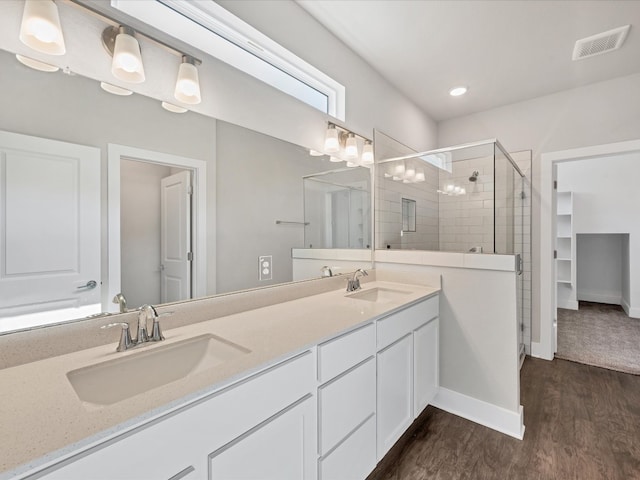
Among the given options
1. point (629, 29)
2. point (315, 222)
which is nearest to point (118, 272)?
point (315, 222)

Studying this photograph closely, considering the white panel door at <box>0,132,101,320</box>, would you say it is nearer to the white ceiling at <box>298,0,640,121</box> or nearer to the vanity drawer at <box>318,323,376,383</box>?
the vanity drawer at <box>318,323,376,383</box>

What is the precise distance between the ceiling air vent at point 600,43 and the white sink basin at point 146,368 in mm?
3102

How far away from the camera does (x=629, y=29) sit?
2.06 meters

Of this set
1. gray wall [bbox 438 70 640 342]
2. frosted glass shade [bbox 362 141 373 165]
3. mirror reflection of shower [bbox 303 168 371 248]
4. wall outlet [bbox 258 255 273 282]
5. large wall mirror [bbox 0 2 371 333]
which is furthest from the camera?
gray wall [bbox 438 70 640 342]

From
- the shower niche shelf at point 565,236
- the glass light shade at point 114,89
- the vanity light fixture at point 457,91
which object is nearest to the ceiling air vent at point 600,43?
the vanity light fixture at point 457,91

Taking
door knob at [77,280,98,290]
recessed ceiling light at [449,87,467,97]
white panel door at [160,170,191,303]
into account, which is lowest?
door knob at [77,280,98,290]

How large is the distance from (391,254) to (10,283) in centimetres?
222

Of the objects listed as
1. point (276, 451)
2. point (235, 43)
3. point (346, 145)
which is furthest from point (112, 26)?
point (276, 451)

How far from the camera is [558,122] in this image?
9.65ft

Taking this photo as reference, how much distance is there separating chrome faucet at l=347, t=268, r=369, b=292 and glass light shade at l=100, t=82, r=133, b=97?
1.63 metres

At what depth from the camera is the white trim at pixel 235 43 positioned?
133cm

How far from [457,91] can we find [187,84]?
2608 millimetres

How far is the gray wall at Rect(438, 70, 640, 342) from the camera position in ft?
8.73

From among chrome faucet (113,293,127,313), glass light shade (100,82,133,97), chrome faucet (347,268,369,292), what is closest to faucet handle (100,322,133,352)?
chrome faucet (113,293,127,313)
